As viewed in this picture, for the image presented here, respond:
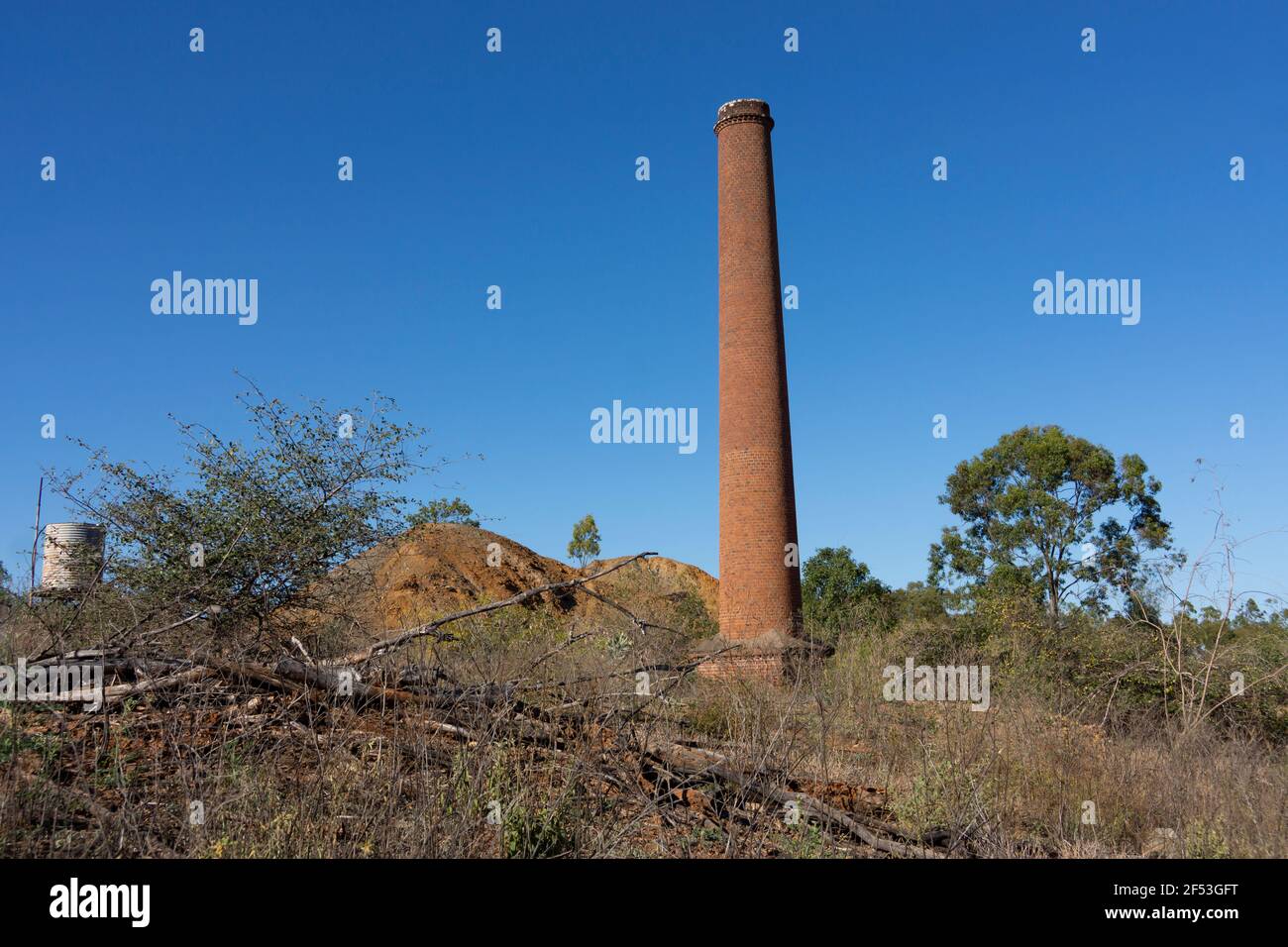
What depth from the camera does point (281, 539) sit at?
30.1 feet

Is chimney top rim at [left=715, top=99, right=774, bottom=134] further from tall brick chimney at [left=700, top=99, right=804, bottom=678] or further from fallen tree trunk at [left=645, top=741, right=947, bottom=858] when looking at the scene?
fallen tree trunk at [left=645, top=741, right=947, bottom=858]

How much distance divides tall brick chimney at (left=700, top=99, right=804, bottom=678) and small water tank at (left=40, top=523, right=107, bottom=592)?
1047 cm

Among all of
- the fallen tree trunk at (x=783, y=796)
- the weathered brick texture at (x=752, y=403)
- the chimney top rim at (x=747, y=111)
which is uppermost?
the chimney top rim at (x=747, y=111)

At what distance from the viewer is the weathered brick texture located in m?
16.8

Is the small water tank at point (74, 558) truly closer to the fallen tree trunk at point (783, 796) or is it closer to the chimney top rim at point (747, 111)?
the fallen tree trunk at point (783, 796)

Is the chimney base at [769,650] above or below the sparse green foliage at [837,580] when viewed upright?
below

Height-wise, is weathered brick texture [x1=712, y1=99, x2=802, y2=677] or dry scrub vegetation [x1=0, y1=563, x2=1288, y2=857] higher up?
weathered brick texture [x1=712, y1=99, x2=802, y2=677]

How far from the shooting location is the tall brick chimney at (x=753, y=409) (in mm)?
16797

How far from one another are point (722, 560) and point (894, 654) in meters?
4.82

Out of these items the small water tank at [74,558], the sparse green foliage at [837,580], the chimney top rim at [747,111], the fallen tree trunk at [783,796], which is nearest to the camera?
the fallen tree trunk at [783,796]

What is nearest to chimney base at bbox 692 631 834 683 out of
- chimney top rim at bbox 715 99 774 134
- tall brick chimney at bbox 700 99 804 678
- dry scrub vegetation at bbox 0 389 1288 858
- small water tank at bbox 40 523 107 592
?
tall brick chimney at bbox 700 99 804 678

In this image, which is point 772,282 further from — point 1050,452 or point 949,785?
point 1050,452

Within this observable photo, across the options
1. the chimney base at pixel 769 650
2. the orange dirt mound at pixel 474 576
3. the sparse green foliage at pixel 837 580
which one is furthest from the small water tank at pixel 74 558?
the sparse green foliage at pixel 837 580

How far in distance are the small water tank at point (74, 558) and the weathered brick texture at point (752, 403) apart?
1052 centimetres
